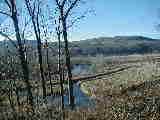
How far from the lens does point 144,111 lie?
1088 centimetres

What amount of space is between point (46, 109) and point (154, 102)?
446 centimetres

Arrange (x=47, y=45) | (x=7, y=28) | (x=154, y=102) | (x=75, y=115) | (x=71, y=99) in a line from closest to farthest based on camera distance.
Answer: (x=75, y=115) < (x=154, y=102) < (x=71, y=99) < (x=7, y=28) < (x=47, y=45)

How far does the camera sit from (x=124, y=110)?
433 inches

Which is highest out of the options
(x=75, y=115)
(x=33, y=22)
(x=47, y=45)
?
(x=33, y=22)

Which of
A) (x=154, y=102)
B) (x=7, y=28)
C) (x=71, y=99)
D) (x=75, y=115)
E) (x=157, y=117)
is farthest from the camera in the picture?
(x=7, y=28)

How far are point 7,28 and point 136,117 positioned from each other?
15513 millimetres

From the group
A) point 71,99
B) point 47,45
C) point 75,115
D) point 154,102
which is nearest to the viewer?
point 75,115

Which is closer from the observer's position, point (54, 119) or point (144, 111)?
point (54, 119)

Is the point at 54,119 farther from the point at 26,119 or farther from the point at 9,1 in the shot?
the point at 9,1

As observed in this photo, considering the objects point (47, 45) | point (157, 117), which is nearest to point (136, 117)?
point (157, 117)

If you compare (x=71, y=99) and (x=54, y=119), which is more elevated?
(x=54, y=119)

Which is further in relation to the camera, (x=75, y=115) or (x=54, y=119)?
(x=75, y=115)

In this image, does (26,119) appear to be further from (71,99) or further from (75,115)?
(71,99)

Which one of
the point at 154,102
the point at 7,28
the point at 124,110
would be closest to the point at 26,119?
the point at 124,110
